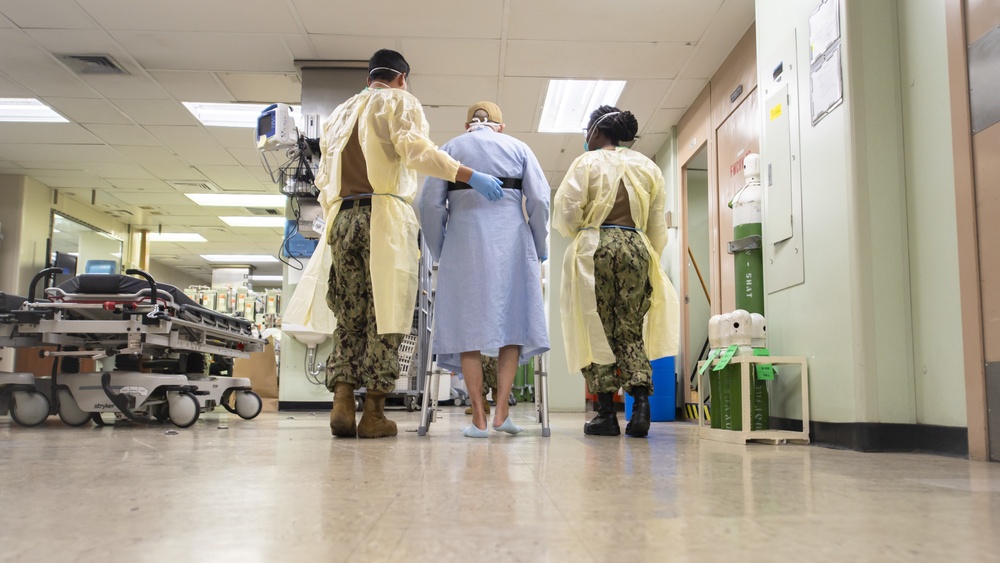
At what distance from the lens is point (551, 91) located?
6.33 meters

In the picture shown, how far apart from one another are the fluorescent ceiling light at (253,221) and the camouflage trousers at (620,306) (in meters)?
8.64

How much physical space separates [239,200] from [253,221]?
56.2 inches

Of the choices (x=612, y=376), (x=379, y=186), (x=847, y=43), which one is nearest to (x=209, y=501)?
(x=379, y=186)

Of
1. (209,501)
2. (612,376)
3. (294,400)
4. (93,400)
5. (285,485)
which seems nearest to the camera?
(209,501)

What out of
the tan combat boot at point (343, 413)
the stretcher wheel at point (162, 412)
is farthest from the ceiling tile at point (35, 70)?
the tan combat boot at point (343, 413)

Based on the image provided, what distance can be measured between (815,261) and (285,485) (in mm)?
2313

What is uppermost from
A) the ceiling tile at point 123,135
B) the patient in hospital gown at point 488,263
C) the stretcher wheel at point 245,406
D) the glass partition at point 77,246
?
the ceiling tile at point 123,135

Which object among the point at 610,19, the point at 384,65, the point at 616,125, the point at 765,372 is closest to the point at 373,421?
the point at 384,65

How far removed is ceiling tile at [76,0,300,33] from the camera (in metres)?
4.78

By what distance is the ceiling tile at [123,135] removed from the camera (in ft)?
23.3

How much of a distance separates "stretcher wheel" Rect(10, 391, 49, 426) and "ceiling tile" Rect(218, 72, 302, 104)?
2.98m

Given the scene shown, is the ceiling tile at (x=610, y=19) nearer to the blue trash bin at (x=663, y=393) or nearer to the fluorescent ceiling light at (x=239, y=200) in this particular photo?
the blue trash bin at (x=663, y=393)

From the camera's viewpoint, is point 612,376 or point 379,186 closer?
point 379,186

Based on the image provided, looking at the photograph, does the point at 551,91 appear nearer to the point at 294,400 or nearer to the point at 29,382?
the point at 294,400
